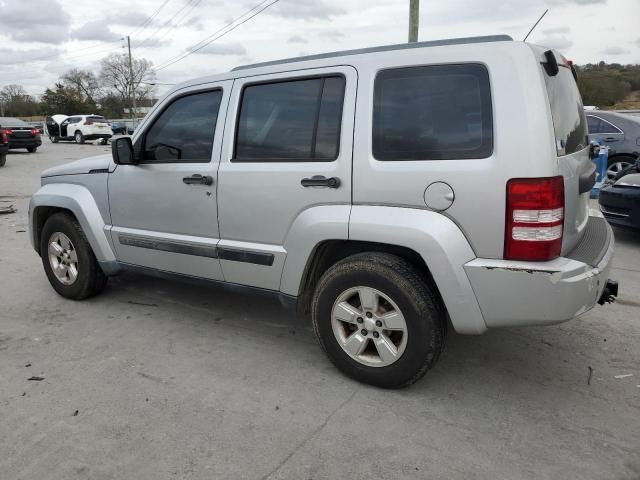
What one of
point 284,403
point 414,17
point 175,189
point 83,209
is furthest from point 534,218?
point 414,17

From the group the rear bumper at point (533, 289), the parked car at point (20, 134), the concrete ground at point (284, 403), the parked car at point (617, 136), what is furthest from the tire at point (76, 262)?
the parked car at point (20, 134)

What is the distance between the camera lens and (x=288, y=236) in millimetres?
3254

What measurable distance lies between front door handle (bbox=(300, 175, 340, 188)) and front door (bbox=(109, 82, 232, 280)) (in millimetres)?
769

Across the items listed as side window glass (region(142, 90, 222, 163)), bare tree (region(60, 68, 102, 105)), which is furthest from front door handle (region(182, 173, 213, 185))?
bare tree (region(60, 68, 102, 105))

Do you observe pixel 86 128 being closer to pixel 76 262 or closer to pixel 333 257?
pixel 76 262

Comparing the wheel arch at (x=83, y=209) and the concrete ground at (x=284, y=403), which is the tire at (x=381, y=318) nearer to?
the concrete ground at (x=284, y=403)

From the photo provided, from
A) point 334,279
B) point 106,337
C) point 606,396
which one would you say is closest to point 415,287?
point 334,279

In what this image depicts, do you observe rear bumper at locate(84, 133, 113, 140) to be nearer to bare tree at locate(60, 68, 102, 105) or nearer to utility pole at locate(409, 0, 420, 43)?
utility pole at locate(409, 0, 420, 43)

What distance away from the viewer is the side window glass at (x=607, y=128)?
9914 millimetres

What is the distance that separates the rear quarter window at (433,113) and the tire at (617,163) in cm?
834

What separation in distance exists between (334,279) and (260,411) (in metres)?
0.85

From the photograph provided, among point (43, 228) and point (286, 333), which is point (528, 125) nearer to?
point (286, 333)

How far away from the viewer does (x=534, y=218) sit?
8.31 ft

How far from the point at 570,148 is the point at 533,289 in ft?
2.80
